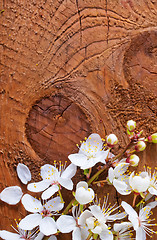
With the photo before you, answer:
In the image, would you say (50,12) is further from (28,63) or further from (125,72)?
(125,72)

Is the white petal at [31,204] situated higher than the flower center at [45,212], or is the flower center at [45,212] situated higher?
the white petal at [31,204]

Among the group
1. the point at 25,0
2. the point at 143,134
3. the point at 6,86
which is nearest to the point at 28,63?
the point at 6,86

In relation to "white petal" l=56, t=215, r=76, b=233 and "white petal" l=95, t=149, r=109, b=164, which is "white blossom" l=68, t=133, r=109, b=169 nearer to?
"white petal" l=95, t=149, r=109, b=164

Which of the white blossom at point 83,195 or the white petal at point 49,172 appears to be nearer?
the white blossom at point 83,195

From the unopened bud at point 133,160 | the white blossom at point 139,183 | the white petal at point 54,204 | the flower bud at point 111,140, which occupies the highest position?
the flower bud at point 111,140

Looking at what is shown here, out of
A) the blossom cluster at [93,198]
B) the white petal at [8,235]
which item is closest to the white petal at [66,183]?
the blossom cluster at [93,198]

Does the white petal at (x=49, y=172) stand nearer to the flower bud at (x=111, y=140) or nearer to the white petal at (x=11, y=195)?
the white petal at (x=11, y=195)

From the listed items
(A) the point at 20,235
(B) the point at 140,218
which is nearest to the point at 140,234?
(B) the point at 140,218

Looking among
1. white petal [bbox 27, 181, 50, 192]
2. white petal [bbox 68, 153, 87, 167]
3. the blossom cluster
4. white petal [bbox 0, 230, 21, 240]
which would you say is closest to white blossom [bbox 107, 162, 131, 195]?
the blossom cluster
